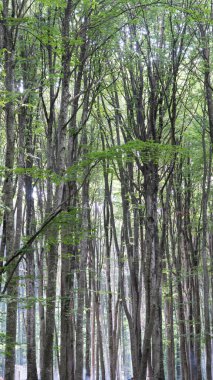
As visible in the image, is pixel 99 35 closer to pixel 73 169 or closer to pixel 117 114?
pixel 117 114

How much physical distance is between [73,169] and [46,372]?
342 centimetres

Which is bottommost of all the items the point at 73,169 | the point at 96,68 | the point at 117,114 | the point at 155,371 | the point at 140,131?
the point at 155,371

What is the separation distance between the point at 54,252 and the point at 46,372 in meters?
1.93

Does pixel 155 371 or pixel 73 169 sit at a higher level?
pixel 73 169

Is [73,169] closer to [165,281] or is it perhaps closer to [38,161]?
[38,161]

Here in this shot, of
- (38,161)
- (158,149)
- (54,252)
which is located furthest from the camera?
(38,161)

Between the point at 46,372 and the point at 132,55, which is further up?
the point at 132,55

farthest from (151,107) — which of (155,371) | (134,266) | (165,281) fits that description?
(165,281)

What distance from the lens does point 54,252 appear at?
8016 mm

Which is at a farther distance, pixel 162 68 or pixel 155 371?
pixel 162 68

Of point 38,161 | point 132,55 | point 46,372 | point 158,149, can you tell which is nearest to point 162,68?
point 132,55

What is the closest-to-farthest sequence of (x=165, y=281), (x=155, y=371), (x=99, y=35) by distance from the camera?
(x=155, y=371)
(x=99, y=35)
(x=165, y=281)

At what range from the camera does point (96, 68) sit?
10.5 metres

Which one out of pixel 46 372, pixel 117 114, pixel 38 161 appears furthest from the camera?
pixel 38 161
